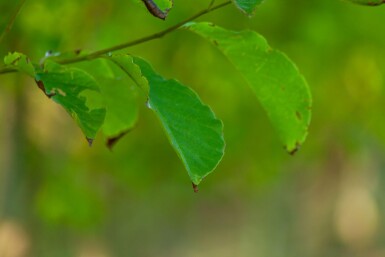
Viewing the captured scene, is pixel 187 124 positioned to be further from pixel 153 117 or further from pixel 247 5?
pixel 153 117

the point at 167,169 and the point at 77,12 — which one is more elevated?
the point at 77,12

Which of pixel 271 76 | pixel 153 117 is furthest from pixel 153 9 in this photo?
pixel 153 117

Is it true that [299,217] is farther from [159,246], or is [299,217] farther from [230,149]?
[230,149]

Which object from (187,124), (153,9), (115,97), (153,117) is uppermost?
(153,9)

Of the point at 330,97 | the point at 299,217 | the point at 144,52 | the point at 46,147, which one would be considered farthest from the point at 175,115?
the point at 299,217

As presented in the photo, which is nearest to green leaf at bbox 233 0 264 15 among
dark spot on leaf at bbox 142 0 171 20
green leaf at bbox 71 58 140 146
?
dark spot on leaf at bbox 142 0 171 20

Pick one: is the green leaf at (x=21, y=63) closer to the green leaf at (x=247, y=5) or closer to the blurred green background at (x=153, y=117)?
the green leaf at (x=247, y=5)

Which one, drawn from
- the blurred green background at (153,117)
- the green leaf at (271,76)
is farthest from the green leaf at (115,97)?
the blurred green background at (153,117)
